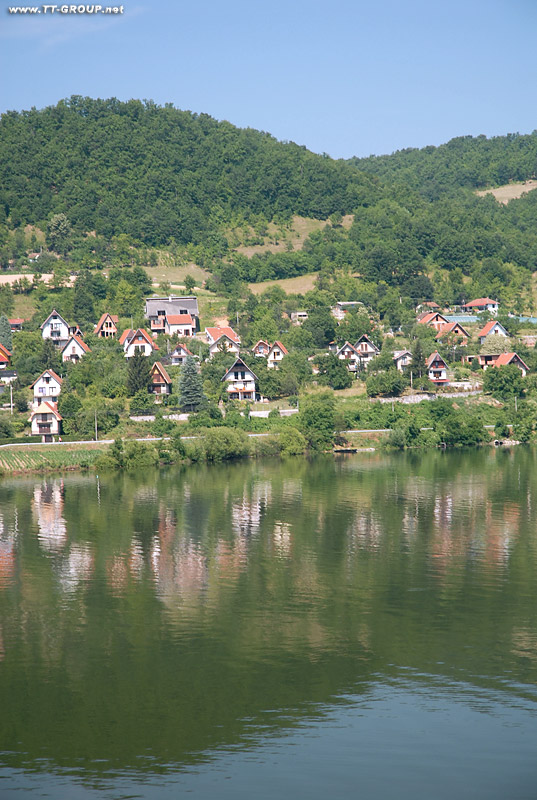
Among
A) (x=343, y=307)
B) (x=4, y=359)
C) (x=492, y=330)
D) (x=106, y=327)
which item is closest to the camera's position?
(x=4, y=359)

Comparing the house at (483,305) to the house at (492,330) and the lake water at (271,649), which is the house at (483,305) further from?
the lake water at (271,649)

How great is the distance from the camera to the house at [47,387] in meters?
53.4

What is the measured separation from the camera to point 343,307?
76750 mm

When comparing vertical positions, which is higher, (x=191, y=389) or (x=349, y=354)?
(x=349, y=354)

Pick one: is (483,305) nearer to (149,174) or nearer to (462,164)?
(149,174)

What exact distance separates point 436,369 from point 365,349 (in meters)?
6.83

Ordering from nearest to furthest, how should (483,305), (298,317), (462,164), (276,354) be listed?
(276,354) → (298,317) → (483,305) → (462,164)

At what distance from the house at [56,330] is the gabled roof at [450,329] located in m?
26.4

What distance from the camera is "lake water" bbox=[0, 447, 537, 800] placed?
1502cm

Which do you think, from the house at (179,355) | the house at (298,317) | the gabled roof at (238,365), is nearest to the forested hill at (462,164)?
the house at (298,317)

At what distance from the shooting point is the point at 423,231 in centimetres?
9019

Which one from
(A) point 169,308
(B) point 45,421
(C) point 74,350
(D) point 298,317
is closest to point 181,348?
(C) point 74,350

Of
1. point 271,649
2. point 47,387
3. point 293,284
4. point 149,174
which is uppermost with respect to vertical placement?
point 149,174

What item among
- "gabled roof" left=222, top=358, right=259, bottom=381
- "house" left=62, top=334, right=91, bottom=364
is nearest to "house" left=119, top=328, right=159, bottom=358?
"house" left=62, top=334, right=91, bottom=364
